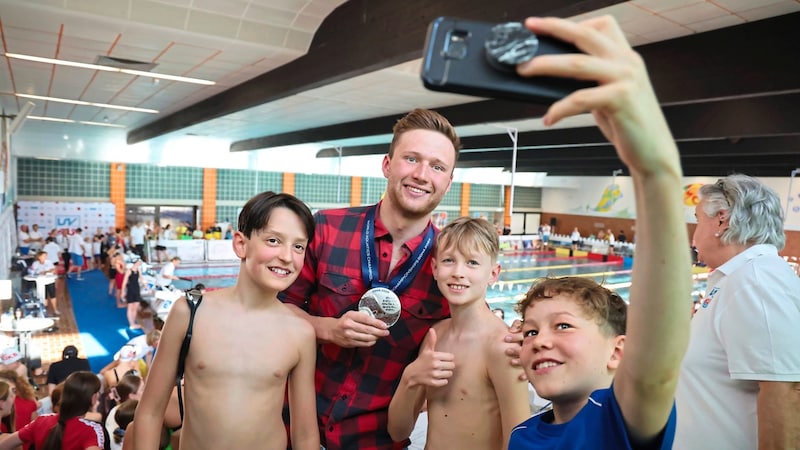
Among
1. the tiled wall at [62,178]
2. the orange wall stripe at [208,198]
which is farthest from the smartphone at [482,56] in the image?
the orange wall stripe at [208,198]

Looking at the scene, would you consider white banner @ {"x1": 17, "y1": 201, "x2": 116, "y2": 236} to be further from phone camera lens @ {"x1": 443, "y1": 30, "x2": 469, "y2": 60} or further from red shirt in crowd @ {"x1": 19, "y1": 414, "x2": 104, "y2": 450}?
phone camera lens @ {"x1": 443, "y1": 30, "x2": 469, "y2": 60}

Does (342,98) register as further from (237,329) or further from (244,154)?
(244,154)

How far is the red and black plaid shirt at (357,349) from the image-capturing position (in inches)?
87.9

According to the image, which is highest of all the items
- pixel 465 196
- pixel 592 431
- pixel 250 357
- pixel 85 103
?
pixel 85 103

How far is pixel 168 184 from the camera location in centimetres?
2375

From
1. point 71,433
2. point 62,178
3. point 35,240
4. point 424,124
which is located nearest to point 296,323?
point 424,124

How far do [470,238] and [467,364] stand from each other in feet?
1.67

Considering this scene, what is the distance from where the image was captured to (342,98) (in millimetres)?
9906

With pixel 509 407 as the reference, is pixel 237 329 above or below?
above

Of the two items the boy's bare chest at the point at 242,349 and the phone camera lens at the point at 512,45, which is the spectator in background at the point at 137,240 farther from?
the phone camera lens at the point at 512,45

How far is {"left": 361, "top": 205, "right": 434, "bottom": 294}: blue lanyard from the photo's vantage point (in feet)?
7.39

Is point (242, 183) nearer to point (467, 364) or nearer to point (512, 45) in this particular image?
point (467, 364)

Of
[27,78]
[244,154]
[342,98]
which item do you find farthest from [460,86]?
[244,154]

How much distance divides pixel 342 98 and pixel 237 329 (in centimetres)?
823
